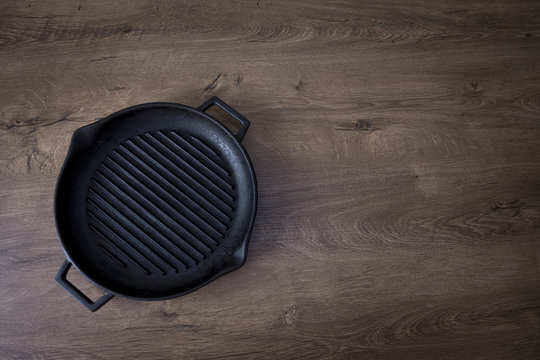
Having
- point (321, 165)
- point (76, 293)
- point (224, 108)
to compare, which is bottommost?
point (76, 293)

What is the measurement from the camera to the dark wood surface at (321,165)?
1.01 m

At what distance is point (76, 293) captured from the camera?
0.91 metres

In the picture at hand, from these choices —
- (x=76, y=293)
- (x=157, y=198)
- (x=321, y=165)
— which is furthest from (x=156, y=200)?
(x=321, y=165)

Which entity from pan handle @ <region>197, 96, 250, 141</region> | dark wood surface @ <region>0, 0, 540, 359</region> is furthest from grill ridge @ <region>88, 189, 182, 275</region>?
pan handle @ <region>197, 96, 250, 141</region>

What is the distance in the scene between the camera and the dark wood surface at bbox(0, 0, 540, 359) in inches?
39.8

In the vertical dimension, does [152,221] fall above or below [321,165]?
below

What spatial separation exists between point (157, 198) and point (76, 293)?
11.3 inches

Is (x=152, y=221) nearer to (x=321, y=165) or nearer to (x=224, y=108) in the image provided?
(x=224, y=108)

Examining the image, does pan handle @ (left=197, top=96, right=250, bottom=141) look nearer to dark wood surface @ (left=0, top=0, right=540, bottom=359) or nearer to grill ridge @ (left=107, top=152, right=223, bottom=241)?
dark wood surface @ (left=0, top=0, right=540, bottom=359)

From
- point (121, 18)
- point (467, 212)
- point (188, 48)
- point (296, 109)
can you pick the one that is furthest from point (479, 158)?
point (121, 18)

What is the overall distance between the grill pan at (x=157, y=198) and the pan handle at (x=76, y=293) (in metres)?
0.01

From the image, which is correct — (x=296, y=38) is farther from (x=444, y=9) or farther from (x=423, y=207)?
(x=423, y=207)

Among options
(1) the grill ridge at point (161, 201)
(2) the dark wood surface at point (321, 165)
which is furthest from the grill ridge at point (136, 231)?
(2) the dark wood surface at point (321, 165)

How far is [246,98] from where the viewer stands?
1107 mm
